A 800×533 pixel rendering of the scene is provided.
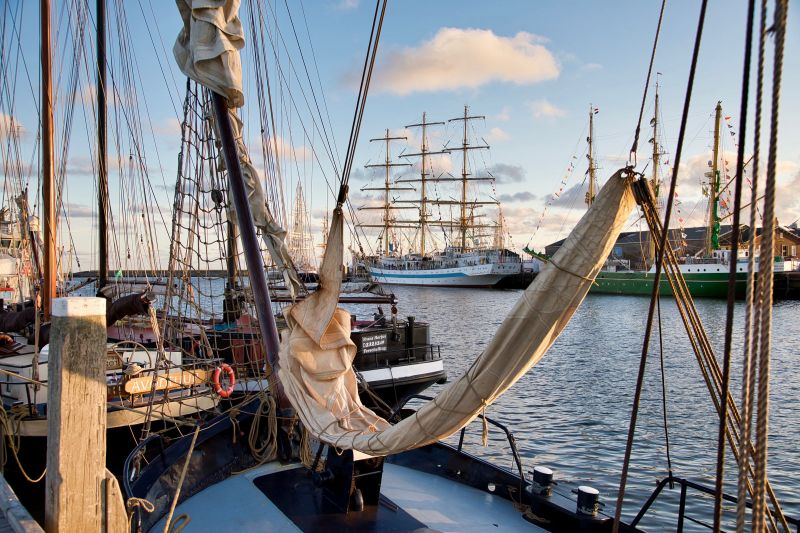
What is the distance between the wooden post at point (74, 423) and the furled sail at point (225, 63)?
9.61ft

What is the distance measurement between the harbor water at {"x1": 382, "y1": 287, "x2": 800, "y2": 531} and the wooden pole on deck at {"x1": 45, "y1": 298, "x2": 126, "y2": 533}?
542 cm

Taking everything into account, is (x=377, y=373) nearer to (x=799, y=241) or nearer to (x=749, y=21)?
(x=749, y=21)

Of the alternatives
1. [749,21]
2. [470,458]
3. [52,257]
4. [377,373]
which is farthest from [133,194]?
[749,21]

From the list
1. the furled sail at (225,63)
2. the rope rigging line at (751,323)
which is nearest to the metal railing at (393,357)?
the furled sail at (225,63)

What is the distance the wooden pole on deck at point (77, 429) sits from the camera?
4410mm

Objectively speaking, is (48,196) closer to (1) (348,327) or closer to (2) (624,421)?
(1) (348,327)

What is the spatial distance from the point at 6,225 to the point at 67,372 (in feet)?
111

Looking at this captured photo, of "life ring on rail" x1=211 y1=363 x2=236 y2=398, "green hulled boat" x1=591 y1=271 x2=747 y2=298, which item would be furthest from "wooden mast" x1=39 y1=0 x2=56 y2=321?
"green hulled boat" x1=591 y1=271 x2=747 y2=298

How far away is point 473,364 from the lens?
12.7ft

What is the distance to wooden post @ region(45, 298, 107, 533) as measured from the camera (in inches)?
173

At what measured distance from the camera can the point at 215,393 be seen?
970 centimetres

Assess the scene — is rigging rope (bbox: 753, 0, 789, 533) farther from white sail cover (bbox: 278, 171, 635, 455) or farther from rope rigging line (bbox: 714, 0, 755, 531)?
white sail cover (bbox: 278, 171, 635, 455)

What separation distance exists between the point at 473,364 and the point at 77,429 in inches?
119

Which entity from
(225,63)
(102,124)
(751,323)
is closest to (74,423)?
(225,63)
